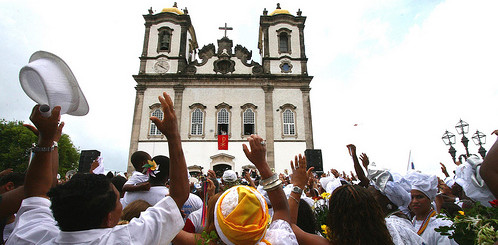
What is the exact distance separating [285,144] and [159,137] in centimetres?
1044

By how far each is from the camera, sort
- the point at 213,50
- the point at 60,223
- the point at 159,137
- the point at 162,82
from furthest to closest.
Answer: the point at 213,50, the point at 162,82, the point at 159,137, the point at 60,223

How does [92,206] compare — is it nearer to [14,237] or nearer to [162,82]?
[14,237]

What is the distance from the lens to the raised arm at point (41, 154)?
184cm

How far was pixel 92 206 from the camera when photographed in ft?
5.07

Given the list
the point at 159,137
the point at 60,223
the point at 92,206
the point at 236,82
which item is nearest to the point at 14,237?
the point at 60,223

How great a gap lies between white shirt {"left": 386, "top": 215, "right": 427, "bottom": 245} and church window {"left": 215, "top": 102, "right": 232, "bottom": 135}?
20.3 m

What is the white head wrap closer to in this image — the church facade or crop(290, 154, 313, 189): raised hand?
crop(290, 154, 313, 189): raised hand

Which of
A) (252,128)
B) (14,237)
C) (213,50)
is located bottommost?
(14,237)

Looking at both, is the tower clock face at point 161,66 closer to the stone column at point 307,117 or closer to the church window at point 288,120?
the church window at point 288,120

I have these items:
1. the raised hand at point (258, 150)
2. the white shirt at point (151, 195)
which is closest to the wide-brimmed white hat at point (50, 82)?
the raised hand at point (258, 150)

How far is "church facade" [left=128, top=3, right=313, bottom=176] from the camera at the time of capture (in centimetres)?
2192

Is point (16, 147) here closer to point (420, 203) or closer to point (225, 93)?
point (225, 93)

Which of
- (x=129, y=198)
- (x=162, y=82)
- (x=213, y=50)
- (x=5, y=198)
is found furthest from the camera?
(x=213, y=50)

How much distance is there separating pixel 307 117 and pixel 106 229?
22265 millimetres
